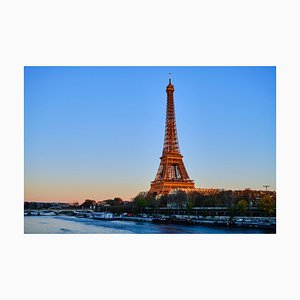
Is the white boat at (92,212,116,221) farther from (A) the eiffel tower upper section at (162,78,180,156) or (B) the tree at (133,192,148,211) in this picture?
(A) the eiffel tower upper section at (162,78,180,156)

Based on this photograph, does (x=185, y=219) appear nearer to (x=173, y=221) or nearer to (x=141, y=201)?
(x=173, y=221)

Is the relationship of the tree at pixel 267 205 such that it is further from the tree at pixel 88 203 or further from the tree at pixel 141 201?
the tree at pixel 88 203

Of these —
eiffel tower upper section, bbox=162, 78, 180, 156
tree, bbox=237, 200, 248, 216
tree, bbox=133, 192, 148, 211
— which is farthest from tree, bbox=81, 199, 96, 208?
tree, bbox=237, 200, 248, 216

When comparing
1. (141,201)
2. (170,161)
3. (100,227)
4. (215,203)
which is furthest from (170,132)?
(100,227)

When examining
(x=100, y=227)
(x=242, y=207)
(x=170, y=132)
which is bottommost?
(x=100, y=227)

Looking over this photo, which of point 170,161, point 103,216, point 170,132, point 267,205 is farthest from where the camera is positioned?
point 103,216
